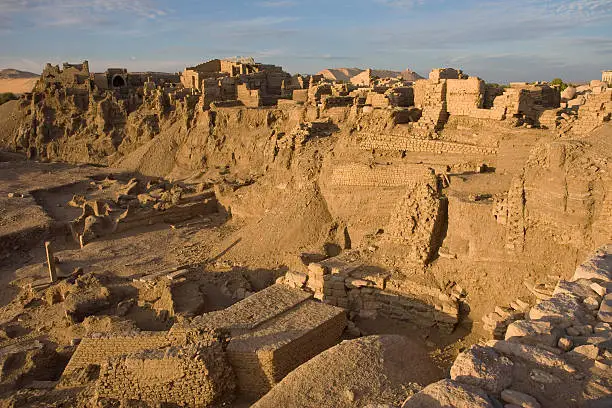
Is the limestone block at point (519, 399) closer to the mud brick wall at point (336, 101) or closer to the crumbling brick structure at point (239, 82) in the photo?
the mud brick wall at point (336, 101)

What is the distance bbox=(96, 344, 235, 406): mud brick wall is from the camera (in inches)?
250

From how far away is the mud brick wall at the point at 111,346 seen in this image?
742cm

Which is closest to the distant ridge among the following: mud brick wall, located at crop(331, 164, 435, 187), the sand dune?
the sand dune

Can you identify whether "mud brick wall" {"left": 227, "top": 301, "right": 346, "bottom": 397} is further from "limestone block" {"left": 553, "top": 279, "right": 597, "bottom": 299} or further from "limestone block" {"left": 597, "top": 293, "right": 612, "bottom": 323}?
"limestone block" {"left": 597, "top": 293, "right": 612, "bottom": 323}

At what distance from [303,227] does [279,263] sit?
3.88 ft

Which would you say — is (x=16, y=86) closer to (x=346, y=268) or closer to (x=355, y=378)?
(x=346, y=268)

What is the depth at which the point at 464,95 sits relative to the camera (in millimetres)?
13414

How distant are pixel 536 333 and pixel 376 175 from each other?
315 inches

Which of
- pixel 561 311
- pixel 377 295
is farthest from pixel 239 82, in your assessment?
pixel 561 311

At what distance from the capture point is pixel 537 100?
13453 millimetres

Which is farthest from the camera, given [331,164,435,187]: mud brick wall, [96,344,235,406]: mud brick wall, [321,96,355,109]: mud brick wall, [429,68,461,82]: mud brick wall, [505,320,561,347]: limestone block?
[321,96,355,109]: mud brick wall

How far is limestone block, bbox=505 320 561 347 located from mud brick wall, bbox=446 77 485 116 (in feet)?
32.5

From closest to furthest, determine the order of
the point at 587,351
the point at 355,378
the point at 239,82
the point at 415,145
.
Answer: the point at 587,351 < the point at 355,378 < the point at 415,145 < the point at 239,82

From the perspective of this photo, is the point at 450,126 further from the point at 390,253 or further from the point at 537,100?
the point at 390,253
